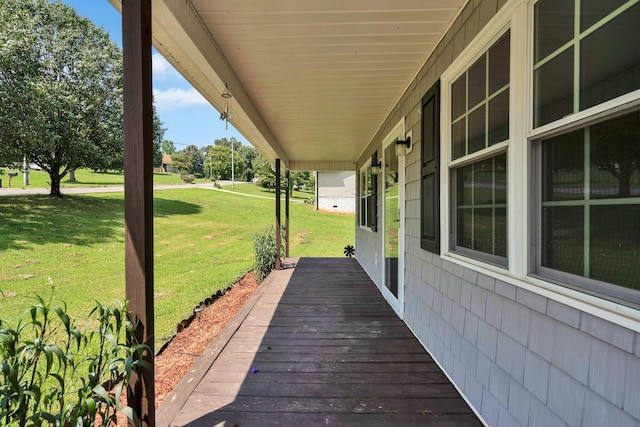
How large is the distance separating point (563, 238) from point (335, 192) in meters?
21.4

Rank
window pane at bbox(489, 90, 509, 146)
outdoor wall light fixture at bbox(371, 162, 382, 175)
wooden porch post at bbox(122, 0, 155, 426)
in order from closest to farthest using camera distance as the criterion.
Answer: wooden porch post at bbox(122, 0, 155, 426), window pane at bbox(489, 90, 509, 146), outdoor wall light fixture at bbox(371, 162, 382, 175)

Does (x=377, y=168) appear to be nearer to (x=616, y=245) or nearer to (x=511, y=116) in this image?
(x=511, y=116)

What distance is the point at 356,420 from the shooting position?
1892 millimetres

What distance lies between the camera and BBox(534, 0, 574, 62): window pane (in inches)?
49.8

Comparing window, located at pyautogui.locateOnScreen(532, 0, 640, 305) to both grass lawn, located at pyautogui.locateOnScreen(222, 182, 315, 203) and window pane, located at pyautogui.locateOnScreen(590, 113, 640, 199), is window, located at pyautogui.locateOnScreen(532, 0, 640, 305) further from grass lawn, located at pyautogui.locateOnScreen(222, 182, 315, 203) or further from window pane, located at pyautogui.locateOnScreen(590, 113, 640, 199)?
grass lawn, located at pyautogui.locateOnScreen(222, 182, 315, 203)

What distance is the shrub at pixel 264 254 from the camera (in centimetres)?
593

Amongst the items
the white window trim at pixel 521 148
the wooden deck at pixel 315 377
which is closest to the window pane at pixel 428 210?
the white window trim at pixel 521 148

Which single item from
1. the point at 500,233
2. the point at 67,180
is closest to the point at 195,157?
the point at 67,180

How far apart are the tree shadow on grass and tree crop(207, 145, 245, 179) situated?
102ft

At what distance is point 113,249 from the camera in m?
10.2

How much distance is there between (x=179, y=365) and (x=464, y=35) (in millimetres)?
3281

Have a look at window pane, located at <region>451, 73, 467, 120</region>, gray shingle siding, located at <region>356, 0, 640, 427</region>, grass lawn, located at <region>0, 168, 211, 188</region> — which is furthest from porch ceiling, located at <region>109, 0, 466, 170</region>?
grass lawn, located at <region>0, 168, 211, 188</region>

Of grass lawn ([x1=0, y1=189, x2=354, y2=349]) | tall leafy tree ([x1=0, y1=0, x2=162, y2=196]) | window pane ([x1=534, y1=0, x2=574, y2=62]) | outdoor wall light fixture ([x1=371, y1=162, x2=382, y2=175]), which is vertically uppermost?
tall leafy tree ([x1=0, y1=0, x2=162, y2=196])

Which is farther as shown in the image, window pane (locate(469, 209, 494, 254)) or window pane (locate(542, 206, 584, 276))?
window pane (locate(469, 209, 494, 254))
